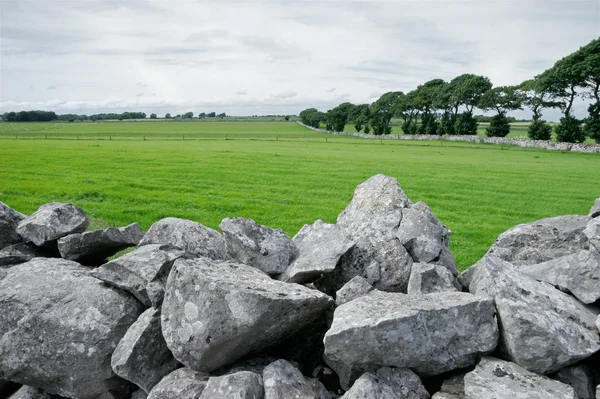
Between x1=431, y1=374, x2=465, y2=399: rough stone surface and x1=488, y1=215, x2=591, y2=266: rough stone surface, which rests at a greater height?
x1=488, y1=215, x2=591, y2=266: rough stone surface

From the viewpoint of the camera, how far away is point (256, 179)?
91.9ft

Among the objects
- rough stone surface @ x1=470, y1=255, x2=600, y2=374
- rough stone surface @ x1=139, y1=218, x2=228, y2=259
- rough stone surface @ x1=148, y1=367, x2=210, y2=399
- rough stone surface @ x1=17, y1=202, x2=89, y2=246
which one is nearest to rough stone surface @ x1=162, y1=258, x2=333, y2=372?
rough stone surface @ x1=148, y1=367, x2=210, y2=399

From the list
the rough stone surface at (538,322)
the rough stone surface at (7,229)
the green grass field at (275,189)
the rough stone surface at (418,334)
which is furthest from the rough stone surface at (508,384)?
the green grass field at (275,189)

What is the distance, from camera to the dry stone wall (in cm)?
442

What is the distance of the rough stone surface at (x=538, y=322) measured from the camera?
4320 mm

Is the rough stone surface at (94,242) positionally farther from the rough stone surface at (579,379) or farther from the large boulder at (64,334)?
the rough stone surface at (579,379)

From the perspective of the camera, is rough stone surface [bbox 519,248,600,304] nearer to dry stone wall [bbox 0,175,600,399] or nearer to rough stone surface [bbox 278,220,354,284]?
dry stone wall [bbox 0,175,600,399]

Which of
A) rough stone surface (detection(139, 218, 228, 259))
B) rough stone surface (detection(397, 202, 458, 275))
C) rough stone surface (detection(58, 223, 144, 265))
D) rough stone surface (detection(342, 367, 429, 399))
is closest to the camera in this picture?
rough stone surface (detection(342, 367, 429, 399))

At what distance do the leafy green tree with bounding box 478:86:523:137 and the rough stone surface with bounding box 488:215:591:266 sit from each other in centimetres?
9925

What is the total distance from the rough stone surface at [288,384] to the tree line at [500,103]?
3471 inches

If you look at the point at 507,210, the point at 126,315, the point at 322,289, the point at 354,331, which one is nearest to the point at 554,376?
the point at 354,331

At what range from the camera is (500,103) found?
10181cm

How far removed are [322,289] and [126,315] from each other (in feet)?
8.85

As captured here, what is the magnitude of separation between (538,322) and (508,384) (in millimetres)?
723
